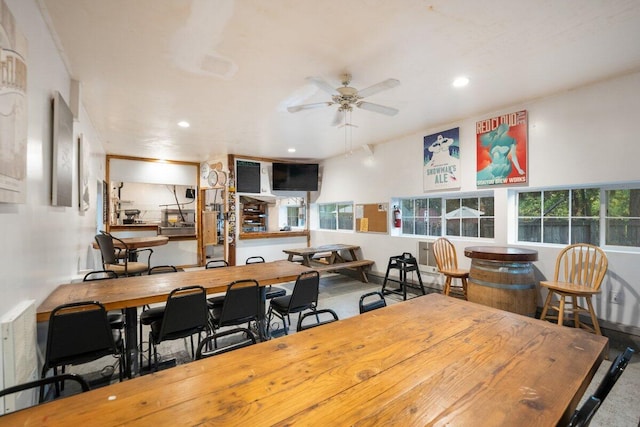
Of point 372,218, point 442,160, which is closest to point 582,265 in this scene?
point 442,160

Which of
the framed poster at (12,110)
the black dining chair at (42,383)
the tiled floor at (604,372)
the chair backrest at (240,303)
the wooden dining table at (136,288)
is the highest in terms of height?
the framed poster at (12,110)

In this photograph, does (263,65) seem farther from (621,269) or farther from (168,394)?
(621,269)

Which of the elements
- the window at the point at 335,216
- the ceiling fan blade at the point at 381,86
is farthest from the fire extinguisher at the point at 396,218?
the ceiling fan blade at the point at 381,86

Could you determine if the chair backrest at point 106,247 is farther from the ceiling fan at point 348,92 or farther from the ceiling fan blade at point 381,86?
the ceiling fan blade at point 381,86

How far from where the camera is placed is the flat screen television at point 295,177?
6699mm

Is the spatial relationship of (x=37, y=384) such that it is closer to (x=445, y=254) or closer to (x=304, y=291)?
(x=304, y=291)

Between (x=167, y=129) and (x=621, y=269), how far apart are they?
19.7 feet

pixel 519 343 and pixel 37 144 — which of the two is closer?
pixel 519 343

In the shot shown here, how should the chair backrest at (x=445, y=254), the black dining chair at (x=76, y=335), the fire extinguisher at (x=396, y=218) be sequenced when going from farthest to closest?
1. the fire extinguisher at (x=396, y=218)
2. the chair backrest at (x=445, y=254)
3. the black dining chair at (x=76, y=335)

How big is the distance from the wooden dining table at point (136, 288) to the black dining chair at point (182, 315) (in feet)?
0.52

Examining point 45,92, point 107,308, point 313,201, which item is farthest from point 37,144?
point 313,201

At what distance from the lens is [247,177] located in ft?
21.2

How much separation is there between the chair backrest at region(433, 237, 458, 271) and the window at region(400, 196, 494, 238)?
0.39 meters

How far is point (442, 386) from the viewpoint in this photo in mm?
1064
